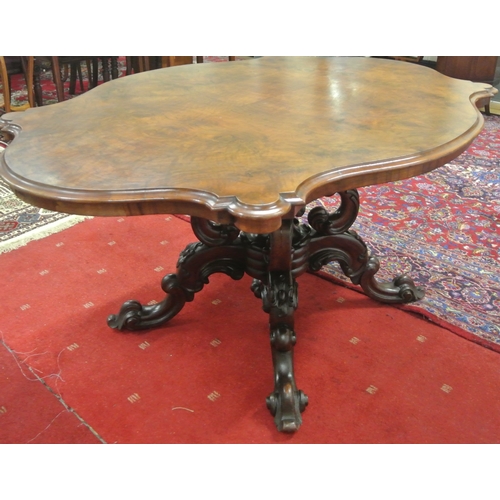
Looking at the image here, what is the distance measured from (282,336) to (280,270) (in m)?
0.18

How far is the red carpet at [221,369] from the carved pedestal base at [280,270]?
2.3 inches

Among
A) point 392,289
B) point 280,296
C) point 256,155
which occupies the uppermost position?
point 256,155

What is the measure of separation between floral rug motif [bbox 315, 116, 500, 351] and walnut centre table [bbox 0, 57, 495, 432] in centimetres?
16

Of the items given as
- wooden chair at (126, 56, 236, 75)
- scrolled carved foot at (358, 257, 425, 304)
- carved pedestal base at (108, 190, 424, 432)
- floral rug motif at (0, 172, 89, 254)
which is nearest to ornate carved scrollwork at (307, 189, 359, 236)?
carved pedestal base at (108, 190, 424, 432)

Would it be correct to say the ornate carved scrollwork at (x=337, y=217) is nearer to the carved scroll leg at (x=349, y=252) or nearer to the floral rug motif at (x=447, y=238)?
the carved scroll leg at (x=349, y=252)

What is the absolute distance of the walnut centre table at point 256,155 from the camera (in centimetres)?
97

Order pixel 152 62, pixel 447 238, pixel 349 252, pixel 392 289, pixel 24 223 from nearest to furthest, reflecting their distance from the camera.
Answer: pixel 349 252 → pixel 392 289 → pixel 447 238 → pixel 24 223 → pixel 152 62

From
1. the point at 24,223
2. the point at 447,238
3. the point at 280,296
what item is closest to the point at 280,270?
the point at 280,296

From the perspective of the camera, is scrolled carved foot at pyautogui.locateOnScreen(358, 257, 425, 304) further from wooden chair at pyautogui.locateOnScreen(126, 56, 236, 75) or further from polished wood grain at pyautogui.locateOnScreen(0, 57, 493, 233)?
wooden chair at pyautogui.locateOnScreen(126, 56, 236, 75)

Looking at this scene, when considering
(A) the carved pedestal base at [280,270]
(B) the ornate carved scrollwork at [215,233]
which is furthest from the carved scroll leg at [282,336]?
(B) the ornate carved scrollwork at [215,233]

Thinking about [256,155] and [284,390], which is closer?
[256,155]

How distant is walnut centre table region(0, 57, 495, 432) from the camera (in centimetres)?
97

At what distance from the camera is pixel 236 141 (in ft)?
3.86

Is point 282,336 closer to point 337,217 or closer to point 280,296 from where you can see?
point 280,296
